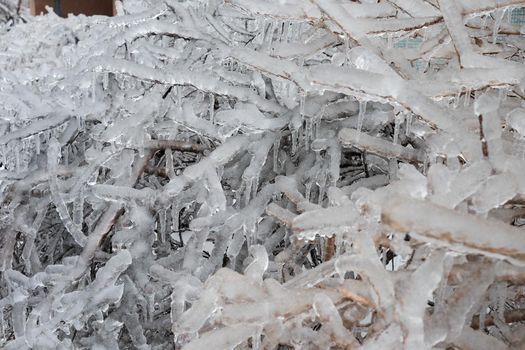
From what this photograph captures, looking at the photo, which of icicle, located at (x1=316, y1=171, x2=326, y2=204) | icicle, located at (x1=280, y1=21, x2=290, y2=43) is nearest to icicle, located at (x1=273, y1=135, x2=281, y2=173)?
icicle, located at (x1=316, y1=171, x2=326, y2=204)

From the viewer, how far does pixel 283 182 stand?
4.10 ft

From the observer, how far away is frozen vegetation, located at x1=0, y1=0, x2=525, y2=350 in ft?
2.20

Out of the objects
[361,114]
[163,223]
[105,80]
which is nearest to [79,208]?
[163,223]

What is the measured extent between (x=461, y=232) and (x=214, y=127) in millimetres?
859

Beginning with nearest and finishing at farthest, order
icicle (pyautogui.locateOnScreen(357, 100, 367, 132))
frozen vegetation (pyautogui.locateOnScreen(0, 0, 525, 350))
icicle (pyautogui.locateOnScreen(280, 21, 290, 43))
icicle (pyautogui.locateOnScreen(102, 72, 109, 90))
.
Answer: frozen vegetation (pyautogui.locateOnScreen(0, 0, 525, 350))
icicle (pyautogui.locateOnScreen(357, 100, 367, 132))
icicle (pyautogui.locateOnScreen(280, 21, 290, 43))
icicle (pyautogui.locateOnScreen(102, 72, 109, 90))

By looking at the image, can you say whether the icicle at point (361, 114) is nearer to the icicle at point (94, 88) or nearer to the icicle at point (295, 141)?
the icicle at point (295, 141)

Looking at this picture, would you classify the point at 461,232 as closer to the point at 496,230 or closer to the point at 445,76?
the point at 496,230

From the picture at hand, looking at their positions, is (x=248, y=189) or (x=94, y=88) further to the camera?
(x=94, y=88)

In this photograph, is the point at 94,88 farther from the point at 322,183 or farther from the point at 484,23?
the point at 484,23

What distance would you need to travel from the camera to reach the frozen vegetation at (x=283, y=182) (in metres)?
0.67

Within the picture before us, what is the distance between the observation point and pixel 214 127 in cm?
136

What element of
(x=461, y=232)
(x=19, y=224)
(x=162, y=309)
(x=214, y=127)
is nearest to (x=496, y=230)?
(x=461, y=232)

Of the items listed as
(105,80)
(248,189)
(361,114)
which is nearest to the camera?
(361,114)

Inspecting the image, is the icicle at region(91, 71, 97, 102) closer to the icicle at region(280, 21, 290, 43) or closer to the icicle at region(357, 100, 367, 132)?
the icicle at region(280, 21, 290, 43)
